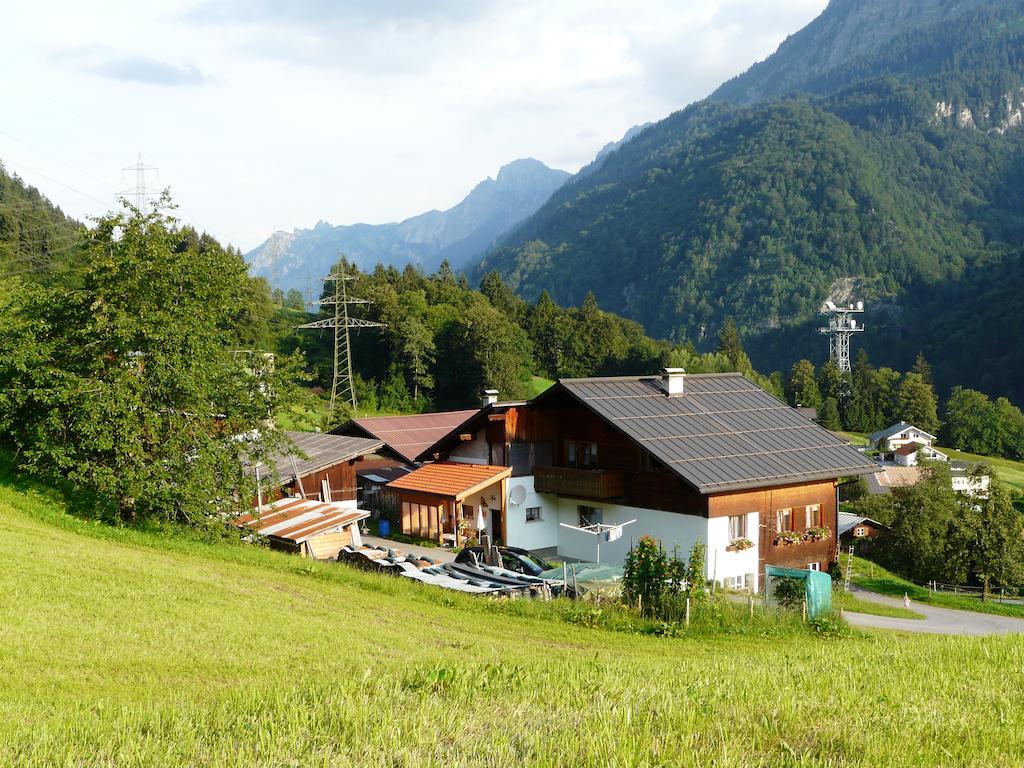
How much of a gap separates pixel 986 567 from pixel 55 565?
39211 millimetres

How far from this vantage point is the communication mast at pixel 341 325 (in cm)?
6956

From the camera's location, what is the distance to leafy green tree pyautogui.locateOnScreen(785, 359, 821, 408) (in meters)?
130

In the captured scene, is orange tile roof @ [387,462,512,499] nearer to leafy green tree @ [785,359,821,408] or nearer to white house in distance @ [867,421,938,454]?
white house in distance @ [867,421,938,454]

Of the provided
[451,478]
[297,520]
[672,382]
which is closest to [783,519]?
[672,382]

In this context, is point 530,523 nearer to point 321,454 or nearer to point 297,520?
point 297,520

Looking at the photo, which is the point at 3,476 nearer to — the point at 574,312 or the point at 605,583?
the point at 605,583

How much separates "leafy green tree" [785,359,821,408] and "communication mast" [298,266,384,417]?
71.4 m

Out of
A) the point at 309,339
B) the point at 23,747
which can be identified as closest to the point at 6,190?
the point at 309,339

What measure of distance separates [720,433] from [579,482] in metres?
5.33

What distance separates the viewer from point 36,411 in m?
23.3

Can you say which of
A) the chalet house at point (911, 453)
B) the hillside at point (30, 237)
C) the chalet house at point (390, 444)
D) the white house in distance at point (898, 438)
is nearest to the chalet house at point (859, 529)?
the chalet house at point (390, 444)

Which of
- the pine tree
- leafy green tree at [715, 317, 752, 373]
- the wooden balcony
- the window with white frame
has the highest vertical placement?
leafy green tree at [715, 317, 752, 373]

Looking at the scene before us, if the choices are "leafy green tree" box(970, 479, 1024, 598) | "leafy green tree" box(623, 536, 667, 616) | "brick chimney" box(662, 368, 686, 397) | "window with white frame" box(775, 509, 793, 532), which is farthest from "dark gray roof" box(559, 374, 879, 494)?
"leafy green tree" box(970, 479, 1024, 598)

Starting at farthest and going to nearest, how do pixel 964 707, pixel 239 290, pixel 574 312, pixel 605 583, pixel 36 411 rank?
pixel 574 312
pixel 239 290
pixel 36 411
pixel 605 583
pixel 964 707
